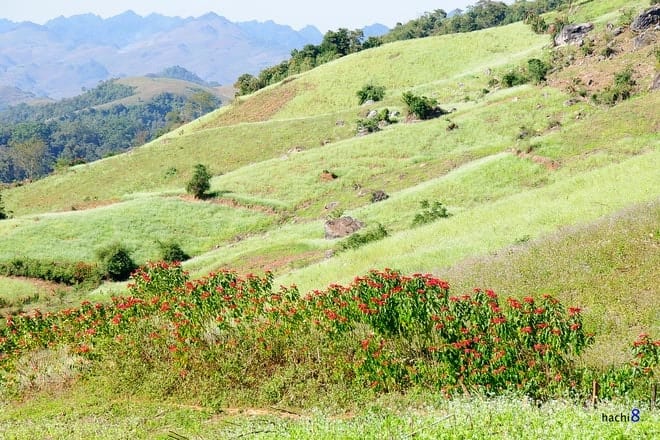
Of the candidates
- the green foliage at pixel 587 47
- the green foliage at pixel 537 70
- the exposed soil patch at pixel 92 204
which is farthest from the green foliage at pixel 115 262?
the green foliage at pixel 587 47

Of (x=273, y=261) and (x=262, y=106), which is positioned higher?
(x=262, y=106)

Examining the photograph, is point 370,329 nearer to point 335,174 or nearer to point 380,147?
point 335,174

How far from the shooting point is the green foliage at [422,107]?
76.9m

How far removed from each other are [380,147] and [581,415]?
196 feet

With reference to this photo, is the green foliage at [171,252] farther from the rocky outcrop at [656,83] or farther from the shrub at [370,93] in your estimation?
the shrub at [370,93]

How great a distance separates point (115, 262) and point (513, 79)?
62.2 m

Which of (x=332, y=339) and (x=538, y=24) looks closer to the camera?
(x=332, y=339)

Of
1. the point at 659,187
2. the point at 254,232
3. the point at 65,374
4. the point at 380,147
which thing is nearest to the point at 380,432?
the point at 65,374

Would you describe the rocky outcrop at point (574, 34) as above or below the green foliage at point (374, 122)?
above

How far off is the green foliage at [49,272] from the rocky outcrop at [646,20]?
73.2 meters

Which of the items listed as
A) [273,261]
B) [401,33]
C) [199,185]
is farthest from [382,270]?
[401,33]

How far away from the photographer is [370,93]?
97.9m

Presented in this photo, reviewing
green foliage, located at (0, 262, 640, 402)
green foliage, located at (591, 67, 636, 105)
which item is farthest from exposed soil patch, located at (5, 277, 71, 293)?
green foliage, located at (591, 67, 636, 105)

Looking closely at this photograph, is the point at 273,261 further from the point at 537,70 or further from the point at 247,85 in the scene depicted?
the point at 247,85
